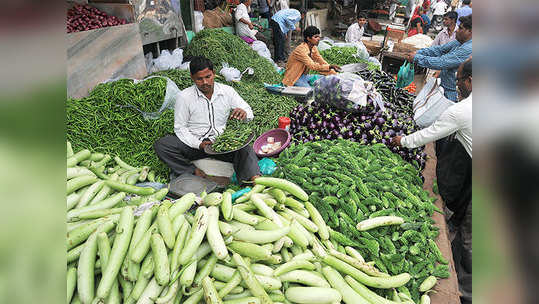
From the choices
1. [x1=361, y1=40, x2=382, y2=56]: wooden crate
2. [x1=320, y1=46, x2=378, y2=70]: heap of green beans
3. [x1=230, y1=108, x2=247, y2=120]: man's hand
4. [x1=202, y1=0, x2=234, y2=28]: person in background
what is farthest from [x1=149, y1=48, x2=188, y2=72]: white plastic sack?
[x1=361, y1=40, x2=382, y2=56]: wooden crate

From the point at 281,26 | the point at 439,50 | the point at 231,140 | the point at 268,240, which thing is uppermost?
the point at 281,26

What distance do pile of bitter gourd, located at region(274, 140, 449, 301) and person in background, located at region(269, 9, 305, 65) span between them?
6827mm

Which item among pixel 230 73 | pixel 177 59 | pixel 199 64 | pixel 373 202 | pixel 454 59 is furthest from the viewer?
pixel 177 59

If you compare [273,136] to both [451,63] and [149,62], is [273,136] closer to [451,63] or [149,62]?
[451,63]

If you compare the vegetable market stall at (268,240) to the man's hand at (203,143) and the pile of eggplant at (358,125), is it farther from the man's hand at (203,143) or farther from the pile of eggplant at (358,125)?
the man's hand at (203,143)

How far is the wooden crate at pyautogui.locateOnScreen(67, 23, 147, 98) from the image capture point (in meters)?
4.27

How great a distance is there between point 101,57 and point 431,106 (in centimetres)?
471

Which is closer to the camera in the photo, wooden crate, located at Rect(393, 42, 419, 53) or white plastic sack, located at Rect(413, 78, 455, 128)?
white plastic sack, located at Rect(413, 78, 455, 128)

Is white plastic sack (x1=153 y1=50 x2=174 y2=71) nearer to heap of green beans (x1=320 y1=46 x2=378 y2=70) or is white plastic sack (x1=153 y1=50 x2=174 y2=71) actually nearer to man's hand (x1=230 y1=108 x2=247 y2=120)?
man's hand (x1=230 y1=108 x2=247 y2=120)

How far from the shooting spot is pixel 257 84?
19.8 feet

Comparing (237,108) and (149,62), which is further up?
(149,62)

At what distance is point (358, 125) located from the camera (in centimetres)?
390

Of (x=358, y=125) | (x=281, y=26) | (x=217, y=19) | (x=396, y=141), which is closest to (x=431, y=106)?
(x=396, y=141)

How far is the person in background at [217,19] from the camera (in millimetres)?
8516
